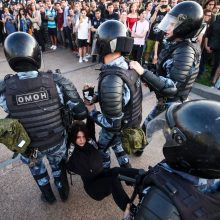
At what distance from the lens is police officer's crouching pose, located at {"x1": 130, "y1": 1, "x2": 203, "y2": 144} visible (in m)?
2.37

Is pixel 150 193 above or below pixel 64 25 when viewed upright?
above

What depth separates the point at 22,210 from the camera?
2.68m

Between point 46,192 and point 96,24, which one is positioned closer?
point 46,192

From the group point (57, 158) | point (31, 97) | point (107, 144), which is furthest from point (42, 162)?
point (31, 97)

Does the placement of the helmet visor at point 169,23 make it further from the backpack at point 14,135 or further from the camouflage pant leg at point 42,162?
the backpack at point 14,135

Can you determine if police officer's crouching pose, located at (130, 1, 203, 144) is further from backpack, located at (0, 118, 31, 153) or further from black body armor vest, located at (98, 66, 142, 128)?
backpack, located at (0, 118, 31, 153)

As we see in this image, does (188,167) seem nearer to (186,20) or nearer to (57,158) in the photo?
(57,158)

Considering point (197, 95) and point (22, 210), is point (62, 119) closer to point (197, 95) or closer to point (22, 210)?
point (22, 210)

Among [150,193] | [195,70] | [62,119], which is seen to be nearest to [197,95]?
[195,70]

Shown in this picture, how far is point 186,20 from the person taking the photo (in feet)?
8.39

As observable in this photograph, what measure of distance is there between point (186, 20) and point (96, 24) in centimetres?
506

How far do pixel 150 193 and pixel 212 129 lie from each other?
1.36 ft

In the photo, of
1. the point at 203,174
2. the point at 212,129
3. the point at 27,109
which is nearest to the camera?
the point at 212,129

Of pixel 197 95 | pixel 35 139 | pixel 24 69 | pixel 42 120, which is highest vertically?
pixel 24 69
